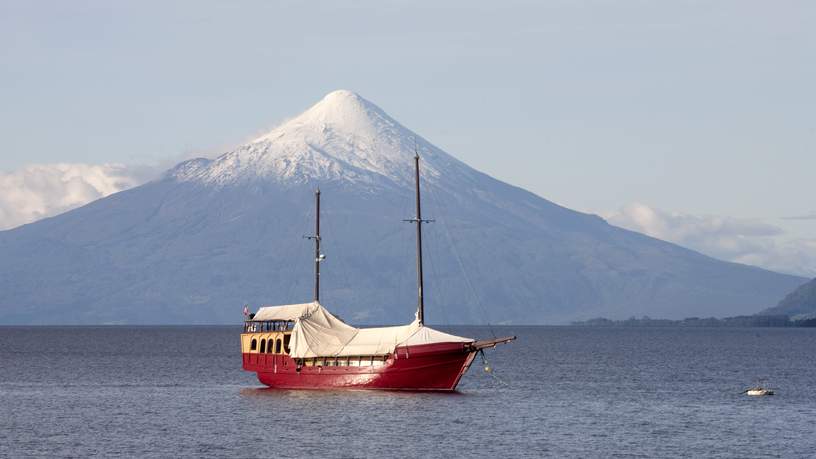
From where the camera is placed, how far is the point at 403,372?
322ft

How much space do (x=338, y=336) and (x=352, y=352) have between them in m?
3.56

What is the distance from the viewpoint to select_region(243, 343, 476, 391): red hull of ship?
321 ft

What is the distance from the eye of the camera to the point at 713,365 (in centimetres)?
16600

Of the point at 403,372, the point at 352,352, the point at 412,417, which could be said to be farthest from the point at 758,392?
the point at 412,417

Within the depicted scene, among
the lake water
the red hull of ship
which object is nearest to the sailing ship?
the red hull of ship

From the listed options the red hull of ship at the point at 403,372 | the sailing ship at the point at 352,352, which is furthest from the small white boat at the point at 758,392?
the red hull of ship at the point at 403,372

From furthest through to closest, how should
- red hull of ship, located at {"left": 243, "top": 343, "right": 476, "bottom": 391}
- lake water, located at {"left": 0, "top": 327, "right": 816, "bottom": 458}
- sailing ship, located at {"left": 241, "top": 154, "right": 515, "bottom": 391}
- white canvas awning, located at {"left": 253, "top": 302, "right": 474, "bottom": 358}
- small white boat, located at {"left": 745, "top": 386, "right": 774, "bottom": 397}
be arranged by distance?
small white boat, located at {"left": 745, "top": 386, "right": 774, "bottom": 397}, white canvas awning, located at {"left": 253, "top": 302, "right": 474, "bottom": 358}, sailing ship, located at {"left": 241, "top": 154, "right": 515, "bottom": 391}, red hull of ship, located at {"left": 243, "top": 343, "right": 476, "bottom": 391}, lake water, located at {"left": 0, "top": 327, "right": 816, "bottom": 458}

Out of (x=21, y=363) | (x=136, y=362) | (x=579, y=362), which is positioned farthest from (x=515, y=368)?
(x=21, y=363)

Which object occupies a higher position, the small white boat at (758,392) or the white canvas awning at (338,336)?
the white canvas awning at (338,336)

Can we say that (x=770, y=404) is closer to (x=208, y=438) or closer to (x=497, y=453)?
(x=497, y=453)

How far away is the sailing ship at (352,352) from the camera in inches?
3858

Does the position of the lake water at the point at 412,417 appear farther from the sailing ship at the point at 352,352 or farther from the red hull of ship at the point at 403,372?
the sailing ship at the point at 352,352

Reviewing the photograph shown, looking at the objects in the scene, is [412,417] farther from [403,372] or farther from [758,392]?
[758,392]

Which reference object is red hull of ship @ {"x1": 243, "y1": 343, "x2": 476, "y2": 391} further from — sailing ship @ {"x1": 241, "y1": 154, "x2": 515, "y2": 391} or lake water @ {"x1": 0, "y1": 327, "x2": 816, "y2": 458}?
lake water @ {"x1": 0, "y1": 327, "x2": 816, "y2": 458}
